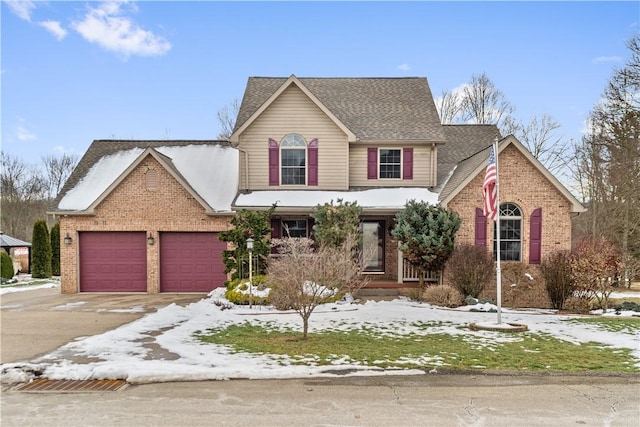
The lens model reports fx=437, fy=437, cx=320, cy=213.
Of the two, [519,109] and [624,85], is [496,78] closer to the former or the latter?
[519,109]

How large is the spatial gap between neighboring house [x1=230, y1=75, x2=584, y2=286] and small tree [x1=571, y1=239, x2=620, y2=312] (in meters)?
2.51

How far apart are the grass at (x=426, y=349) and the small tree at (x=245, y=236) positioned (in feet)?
15.4

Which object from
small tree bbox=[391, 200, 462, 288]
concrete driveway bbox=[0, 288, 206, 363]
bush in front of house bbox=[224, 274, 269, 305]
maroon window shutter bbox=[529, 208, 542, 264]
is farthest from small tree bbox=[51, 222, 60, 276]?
maroon window shutter bbox=[529, 208, 542, 264]

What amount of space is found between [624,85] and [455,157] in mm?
8921

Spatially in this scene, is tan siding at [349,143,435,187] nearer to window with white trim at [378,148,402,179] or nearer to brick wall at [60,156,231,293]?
window with white trim at [378,148,402,179]

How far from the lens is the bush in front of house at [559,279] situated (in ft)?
43.2

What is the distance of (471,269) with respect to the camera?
45.8ft

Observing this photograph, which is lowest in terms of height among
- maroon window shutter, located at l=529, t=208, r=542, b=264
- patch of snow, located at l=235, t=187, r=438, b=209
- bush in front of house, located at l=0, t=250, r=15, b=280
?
bush in front of house, located at l=0, t=250, r=15, b=280

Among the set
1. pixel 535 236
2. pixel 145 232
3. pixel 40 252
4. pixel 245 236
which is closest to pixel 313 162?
pixel 245 236

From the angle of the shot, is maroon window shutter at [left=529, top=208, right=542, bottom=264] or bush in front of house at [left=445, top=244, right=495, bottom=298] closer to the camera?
bush in front of house at [left=445, top=244, right=495, bottom=298]

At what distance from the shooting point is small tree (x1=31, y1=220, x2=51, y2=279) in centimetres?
2489

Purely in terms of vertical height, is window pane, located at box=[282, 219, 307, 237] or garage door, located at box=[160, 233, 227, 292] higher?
window pane, located at box=[282, 219, 307, 237]

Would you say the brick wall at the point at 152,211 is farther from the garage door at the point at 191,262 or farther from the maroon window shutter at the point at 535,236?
the maroon window shutter at the point at 535,236

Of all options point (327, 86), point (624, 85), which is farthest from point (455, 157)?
point (624, 85)
